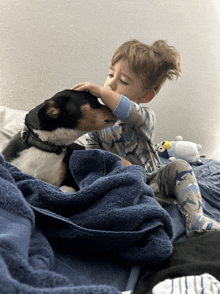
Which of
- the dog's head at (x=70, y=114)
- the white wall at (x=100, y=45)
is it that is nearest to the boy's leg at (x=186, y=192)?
the dog's head at (x=70, y=114)

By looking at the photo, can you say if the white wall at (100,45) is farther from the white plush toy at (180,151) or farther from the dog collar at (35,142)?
the dog collar at (35,142)

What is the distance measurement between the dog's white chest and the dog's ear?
0.42 ft

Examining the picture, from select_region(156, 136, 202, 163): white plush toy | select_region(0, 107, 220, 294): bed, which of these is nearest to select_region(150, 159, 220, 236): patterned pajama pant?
select_region(0, 107, 220, 294): bed

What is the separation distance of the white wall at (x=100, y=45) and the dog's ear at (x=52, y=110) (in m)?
0.97

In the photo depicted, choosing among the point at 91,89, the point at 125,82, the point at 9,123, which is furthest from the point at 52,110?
the point at 9,123

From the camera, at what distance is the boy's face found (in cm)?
109

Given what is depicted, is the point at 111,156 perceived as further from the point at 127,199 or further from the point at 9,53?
the point at 9,53

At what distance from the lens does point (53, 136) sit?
0.76 m

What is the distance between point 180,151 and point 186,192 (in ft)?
2.89

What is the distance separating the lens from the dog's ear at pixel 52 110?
758 millimetres

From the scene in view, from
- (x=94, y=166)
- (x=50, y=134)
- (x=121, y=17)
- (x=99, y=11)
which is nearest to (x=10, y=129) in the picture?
(x=50, y=134)

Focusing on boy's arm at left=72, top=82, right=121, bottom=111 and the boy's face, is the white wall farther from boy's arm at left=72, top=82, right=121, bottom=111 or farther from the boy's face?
boy's arm at left=72, top=82, right=121, bottom=111

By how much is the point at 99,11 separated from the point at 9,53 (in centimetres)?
76

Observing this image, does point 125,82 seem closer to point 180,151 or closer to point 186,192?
point 186,192
